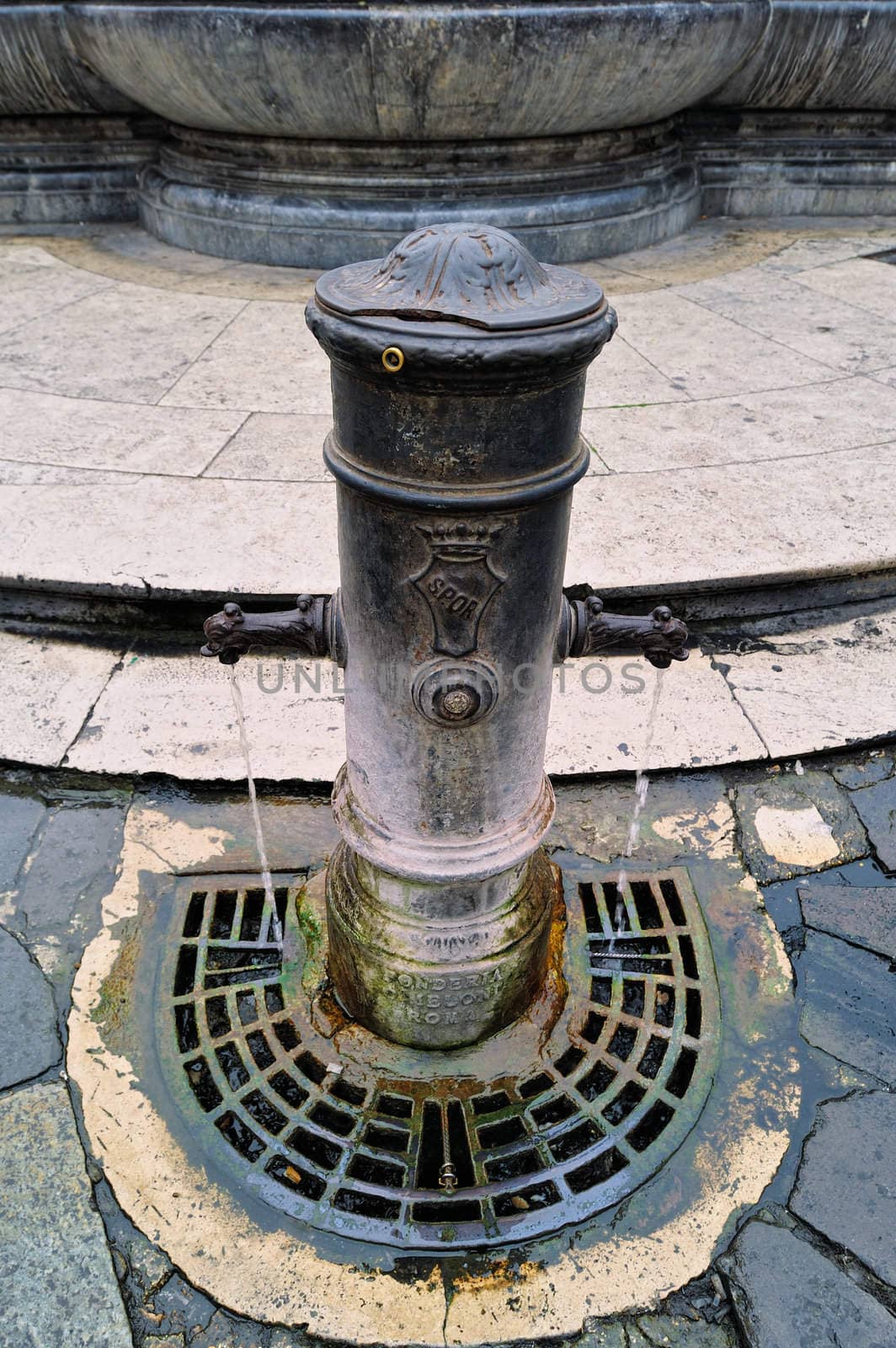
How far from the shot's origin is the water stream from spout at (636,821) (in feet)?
7.82

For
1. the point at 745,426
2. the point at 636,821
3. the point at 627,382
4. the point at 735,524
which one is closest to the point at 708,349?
A: the point at 627,382

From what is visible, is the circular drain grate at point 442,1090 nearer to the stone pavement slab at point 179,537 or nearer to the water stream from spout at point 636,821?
the water stream from spout at point 636,821

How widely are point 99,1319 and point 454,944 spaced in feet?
3.05

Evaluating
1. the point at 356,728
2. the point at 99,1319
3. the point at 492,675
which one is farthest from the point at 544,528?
the point at 99,1319

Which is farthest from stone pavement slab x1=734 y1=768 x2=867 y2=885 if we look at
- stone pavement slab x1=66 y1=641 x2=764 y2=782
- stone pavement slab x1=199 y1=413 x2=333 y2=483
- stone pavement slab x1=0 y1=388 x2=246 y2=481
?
stone pavement slab x1=0 y1=388 x2=246 y2=481

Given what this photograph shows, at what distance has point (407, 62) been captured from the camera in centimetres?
488

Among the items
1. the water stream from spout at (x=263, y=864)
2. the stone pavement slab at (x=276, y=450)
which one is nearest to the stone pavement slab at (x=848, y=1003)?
the water stream from spout at (x=263, y=864)

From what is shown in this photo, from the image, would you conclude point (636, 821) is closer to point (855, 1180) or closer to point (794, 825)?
point (794, 825)

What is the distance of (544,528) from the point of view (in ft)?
5.25

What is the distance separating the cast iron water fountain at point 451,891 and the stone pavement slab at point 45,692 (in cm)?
77

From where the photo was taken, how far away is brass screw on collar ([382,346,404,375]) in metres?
1.35

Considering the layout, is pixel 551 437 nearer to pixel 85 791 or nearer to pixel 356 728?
pixel 356 728

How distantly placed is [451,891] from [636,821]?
817mm

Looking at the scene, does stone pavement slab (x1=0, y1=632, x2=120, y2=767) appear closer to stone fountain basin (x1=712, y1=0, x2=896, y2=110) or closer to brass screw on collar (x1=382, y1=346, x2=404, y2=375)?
brass screw on collar (x1=382, y1=346, x2=404, y2=375)
